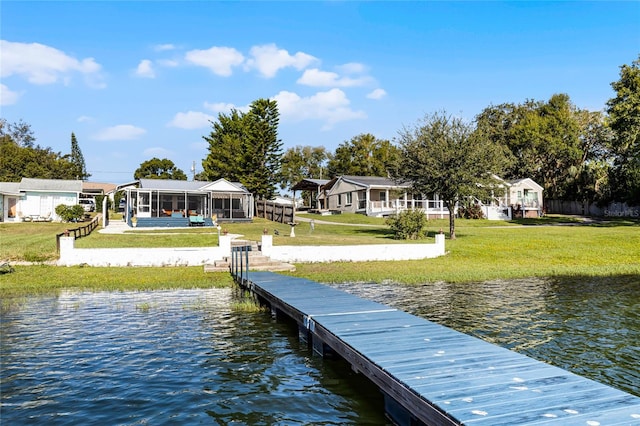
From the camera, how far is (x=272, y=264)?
2022 cm

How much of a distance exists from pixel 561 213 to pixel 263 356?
203ft

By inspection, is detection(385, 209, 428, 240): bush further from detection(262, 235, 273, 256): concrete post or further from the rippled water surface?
the rippled water surface

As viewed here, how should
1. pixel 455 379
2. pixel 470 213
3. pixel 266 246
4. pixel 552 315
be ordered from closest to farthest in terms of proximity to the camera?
pixel 455 379 → pixel 552 315 → pixel 266 246 → pixel 470 213

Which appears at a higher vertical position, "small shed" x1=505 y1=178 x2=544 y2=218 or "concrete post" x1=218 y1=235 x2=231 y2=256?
"small shed" x1=505 y1=178 x2=544 y2=218

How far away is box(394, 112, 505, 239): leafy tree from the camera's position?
27047mm

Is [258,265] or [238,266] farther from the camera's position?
[258,265]

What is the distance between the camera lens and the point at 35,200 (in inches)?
1715

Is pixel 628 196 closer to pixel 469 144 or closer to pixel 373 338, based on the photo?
pixel 469 144

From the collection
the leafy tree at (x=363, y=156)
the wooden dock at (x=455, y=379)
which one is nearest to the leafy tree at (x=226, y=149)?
the leafy tree at (x=363, y=156)

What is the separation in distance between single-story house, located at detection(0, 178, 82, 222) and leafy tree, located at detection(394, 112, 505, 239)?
104ft

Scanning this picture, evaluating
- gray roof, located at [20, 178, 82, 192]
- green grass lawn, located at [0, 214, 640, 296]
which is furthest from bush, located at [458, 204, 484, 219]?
gray roof, located at [20, 178, 82, 192]

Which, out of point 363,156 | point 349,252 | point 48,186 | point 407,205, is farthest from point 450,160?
point 363,156

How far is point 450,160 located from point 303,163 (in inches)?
2773

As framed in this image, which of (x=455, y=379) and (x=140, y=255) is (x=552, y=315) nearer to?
(x=455, y=379)
